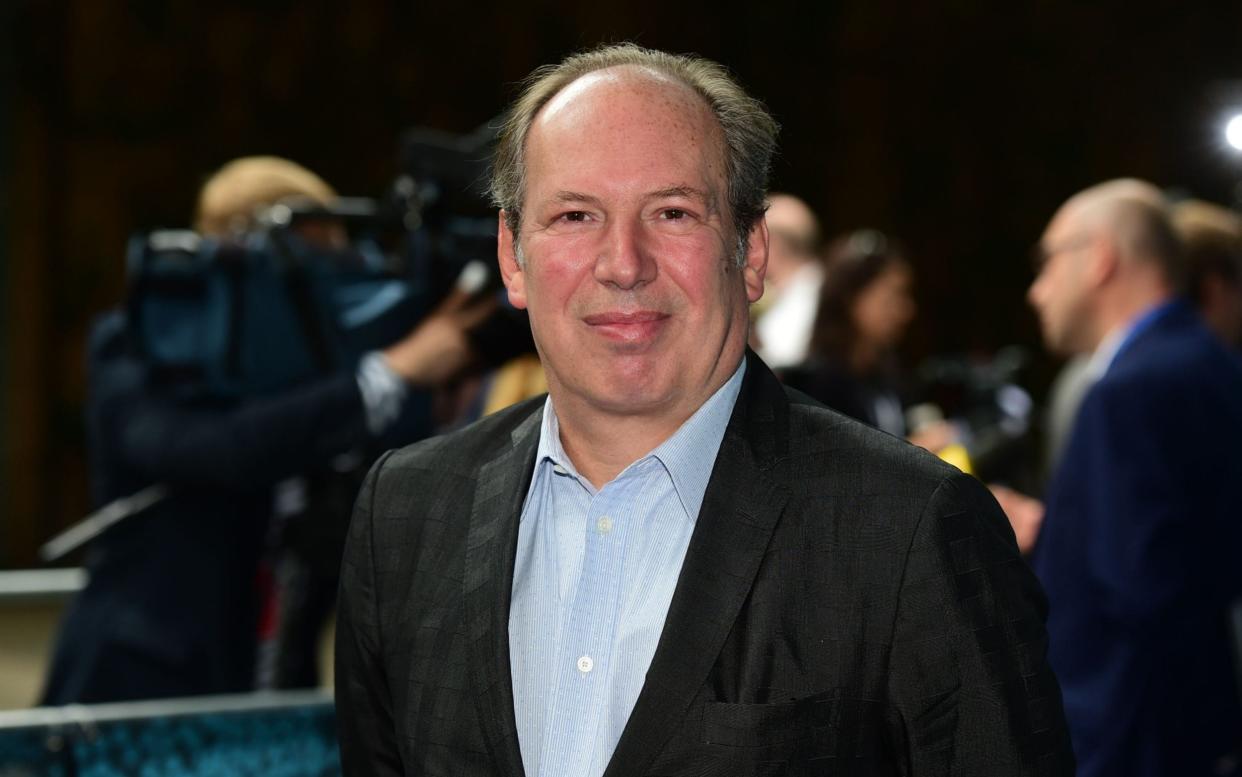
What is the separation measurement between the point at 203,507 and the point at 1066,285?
1.72m

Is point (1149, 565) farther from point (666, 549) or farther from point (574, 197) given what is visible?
point (574, 197)

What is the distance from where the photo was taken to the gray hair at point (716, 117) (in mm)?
1220

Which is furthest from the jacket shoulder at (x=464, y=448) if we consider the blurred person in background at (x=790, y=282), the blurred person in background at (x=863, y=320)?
the blurred person in background at (x=790, y=282)

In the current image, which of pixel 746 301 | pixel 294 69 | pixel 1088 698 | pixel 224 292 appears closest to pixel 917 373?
pixel 294 69

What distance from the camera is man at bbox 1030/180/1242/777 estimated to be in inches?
93.9

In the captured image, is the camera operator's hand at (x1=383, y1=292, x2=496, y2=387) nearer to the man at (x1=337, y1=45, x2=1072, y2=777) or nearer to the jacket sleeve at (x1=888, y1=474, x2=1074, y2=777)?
the man at (x1=337, y1=45, x2=1072, y2=777)

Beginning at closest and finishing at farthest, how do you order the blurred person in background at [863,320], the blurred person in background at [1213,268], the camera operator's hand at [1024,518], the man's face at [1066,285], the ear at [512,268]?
1. the ear at [512,268]
2. the camera operator's hand at [1024,518]
3. the man's face at [1066,285]
4. the blurred person in background at [1213,268]
5. the blurred person in background at [863,320]

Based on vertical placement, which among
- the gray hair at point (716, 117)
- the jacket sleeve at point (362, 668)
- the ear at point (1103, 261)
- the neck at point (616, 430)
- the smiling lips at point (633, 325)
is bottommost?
the jacket sleeve at point (362, 668)

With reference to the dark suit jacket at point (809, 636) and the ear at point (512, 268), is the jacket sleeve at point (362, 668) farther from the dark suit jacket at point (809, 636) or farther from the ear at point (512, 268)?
the ear at point (512, 268)

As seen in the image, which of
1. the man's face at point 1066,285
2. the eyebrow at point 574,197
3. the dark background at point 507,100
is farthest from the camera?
the dark background at point 507,100

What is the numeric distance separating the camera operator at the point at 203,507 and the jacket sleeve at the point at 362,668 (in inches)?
38.6

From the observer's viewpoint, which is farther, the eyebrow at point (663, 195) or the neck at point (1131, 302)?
the neck at point (1131, 302)

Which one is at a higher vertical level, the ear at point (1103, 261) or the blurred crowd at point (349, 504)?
the ear at point (1103, 261)

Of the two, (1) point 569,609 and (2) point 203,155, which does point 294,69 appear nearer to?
(2) point 203,155
